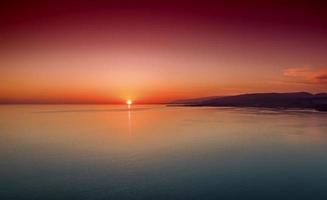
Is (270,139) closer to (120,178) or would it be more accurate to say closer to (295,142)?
(295,142)

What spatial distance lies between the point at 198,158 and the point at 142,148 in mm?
5018

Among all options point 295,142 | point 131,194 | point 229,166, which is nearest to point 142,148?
point 229,166

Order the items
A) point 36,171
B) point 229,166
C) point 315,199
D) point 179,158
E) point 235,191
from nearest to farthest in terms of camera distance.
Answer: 1. point 315,199
2. point 235,191
3. point 36,171
4. point 229,166
5. point 179,158

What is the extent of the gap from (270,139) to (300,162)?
8.39 meters

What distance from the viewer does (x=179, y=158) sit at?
16250 millimetres

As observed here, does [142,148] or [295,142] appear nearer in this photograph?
[142,148]

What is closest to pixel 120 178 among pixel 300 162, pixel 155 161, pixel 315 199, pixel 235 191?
pixel 155 161

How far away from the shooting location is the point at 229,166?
14305mm

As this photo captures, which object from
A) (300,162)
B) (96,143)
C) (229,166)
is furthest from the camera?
(96,143)

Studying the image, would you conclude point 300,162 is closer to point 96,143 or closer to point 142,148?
point 142,148

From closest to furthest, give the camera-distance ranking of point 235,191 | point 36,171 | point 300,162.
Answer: point 235,191, point 36,171, point 300,162

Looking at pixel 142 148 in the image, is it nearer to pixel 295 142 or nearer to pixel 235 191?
pixel 235 191

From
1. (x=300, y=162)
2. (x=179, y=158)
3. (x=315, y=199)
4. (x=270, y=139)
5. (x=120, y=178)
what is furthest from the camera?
(x=270, y=139)

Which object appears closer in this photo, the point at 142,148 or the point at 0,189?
the point at 0,189
